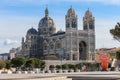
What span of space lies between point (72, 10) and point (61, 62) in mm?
32590

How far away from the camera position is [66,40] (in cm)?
17412

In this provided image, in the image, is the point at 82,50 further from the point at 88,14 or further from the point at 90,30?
the point at 88,14

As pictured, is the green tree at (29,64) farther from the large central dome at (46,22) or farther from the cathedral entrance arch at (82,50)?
the large central dome at (46,22)

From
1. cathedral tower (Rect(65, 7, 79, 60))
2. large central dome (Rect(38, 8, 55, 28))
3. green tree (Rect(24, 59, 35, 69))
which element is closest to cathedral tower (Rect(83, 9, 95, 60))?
cathedral tower (Rect(65, 7, 79, 60))

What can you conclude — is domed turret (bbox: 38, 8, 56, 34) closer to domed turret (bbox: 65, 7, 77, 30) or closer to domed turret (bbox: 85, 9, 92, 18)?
domed turret (bbox: 65, 7, 77, 30)

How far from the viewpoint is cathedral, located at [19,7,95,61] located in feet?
570

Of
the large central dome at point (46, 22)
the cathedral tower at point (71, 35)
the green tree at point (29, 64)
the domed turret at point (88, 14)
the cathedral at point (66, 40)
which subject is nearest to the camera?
the green tree at point (29, 64)

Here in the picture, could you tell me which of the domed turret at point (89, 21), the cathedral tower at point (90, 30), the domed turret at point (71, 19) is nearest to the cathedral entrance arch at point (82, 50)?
the cathedral tower at point (90, 30)

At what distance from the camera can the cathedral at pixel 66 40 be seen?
570 feet

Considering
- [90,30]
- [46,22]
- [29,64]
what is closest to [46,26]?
[46,22]

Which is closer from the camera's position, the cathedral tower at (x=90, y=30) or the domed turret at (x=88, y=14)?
the cathedral tower at (x=90, y=30)

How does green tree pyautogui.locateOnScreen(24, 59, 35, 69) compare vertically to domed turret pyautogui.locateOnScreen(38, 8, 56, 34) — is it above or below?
below

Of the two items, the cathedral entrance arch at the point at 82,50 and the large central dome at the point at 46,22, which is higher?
the large central dome at the point at 46,22

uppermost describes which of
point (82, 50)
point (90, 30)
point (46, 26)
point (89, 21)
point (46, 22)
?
point (46, 22)
